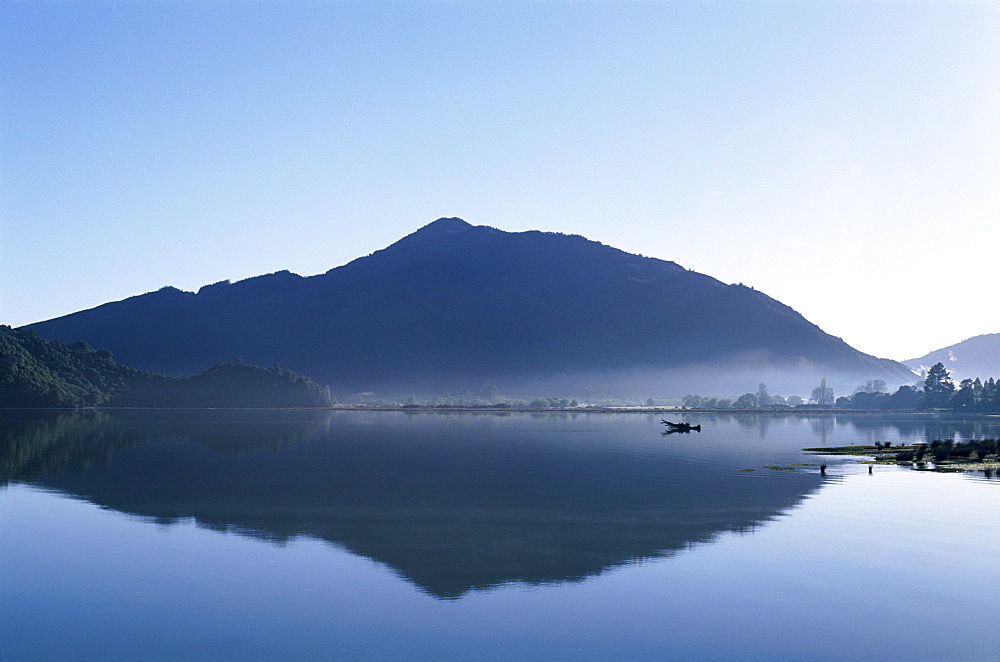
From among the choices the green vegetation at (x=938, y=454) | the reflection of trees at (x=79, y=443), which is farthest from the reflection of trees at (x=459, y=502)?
the green vegetation at (x=938, y=454)

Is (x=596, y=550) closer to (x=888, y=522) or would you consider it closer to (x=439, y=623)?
(x=439, y=623)

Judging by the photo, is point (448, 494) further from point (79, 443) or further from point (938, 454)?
point (79, 443)

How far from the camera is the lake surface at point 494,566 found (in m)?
24.7

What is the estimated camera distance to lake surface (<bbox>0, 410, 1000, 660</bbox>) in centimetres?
2467

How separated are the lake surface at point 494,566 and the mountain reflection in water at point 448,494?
226 mm

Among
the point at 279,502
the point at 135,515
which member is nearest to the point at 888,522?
the point at 279,502

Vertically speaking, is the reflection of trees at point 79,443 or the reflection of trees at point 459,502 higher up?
the reflection of trees at point 79,443

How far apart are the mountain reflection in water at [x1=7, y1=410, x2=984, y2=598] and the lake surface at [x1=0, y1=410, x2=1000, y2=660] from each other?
0.74 feet

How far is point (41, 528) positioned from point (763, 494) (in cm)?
4081

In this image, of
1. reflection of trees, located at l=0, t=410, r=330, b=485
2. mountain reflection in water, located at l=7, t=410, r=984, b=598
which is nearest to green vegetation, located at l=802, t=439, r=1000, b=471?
mountain reflection in water, located at l=7, t=410, r=984, b=598

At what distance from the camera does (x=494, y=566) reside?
3250cm

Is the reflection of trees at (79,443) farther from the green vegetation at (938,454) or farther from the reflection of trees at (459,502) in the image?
the green vegetation at (938,454)

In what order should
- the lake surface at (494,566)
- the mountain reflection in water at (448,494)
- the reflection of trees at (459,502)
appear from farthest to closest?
the mountain reflection in water at (448,494) < the reflection of trees at (459,502) < the lake surface at (494,566)

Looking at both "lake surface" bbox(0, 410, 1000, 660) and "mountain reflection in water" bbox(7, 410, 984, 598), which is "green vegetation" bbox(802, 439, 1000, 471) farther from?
"lake surface" bbox(0, 410, 1000, 660)
